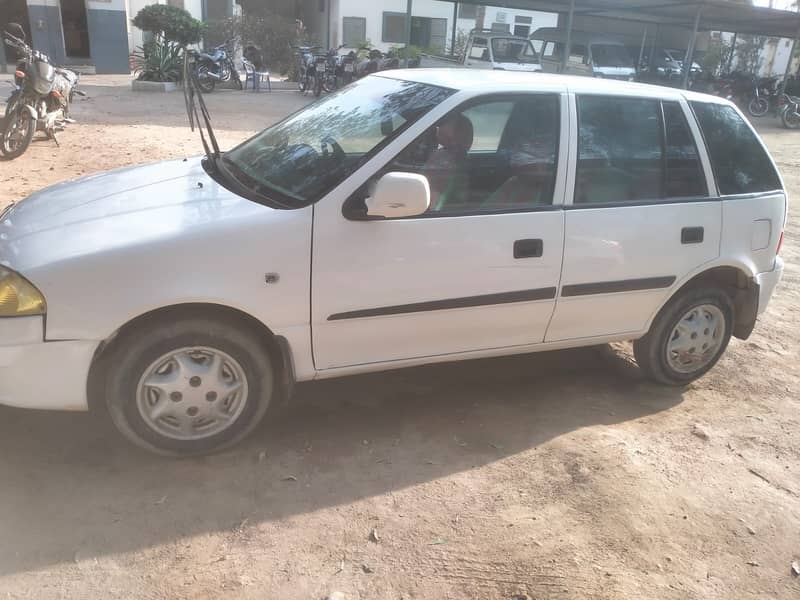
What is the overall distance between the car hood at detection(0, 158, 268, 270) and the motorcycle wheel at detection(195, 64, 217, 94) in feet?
49.9

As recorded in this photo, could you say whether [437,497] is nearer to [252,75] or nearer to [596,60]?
[252,75]

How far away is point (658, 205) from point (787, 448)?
1467 mm

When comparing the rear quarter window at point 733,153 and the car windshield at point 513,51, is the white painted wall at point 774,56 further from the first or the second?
the rear quarter window at point 733,153

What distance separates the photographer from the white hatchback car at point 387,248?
273cm

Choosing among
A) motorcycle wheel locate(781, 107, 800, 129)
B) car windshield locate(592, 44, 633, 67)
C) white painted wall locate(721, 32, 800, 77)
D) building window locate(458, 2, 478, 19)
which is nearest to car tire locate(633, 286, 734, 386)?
car windshield locate(592, 44, 633, 67)

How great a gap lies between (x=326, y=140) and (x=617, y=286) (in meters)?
1.70

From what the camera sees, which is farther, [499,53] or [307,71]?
[307,71]

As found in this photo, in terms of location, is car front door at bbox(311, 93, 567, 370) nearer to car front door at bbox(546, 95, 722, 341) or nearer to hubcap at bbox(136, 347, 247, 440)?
car front door at bbox(546, 95, 722, 341)

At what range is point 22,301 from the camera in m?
2.61

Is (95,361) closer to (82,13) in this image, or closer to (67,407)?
(67,407)

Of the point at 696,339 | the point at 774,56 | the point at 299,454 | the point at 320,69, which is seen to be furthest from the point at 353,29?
the point at 299,454

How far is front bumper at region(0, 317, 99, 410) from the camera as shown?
2629 millimetres

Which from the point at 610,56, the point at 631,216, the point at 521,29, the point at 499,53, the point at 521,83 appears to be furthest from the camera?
the point at 521,29

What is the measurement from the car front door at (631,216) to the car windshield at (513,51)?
14.0 m
